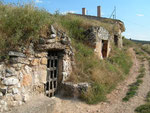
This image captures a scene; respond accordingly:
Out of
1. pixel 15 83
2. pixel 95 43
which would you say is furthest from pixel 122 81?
pixel 15 83

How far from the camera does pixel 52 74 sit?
5.21 meters

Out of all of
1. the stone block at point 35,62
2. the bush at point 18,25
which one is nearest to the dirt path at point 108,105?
the stone block at point 35,62

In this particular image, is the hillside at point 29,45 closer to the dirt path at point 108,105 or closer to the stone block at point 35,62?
the stone block at point 35,62

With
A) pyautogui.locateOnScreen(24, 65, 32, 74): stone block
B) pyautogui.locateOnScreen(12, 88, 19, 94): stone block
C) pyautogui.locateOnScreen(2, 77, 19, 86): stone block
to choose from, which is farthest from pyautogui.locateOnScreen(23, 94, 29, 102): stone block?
→ pyautogui.locateOnScreen(24, 65, 32, 74): stone block

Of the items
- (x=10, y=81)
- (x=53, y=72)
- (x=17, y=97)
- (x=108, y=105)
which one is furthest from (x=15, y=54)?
(x=108, y=105)

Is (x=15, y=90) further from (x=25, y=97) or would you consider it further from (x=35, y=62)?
(x=35, y=62)

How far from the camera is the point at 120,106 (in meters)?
4.85

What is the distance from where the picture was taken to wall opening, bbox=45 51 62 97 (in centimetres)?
499

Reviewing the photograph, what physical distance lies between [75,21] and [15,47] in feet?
16.4

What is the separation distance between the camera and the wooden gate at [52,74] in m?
4.99

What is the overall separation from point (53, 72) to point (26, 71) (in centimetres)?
127

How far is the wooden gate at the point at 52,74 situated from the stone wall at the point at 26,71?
271 millimetres

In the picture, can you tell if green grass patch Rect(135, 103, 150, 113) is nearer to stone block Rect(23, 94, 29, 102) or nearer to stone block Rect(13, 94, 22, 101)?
stone block Rect(23, 94, 29, 102)

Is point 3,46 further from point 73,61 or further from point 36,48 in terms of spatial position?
point 73,61
